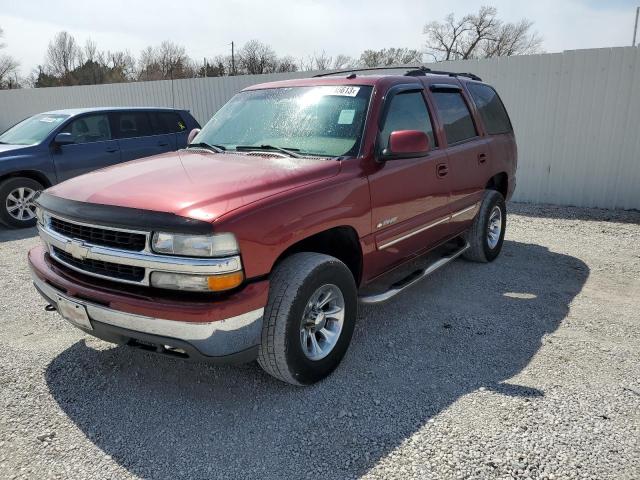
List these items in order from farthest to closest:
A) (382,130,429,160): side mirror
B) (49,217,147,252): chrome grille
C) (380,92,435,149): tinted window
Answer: (380,92,435,149): tinted window < (382,130,429,160): side mirror < (49,217,147,252): chrome grille

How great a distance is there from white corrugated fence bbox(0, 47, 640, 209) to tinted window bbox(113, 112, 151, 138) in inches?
221

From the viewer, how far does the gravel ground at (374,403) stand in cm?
250

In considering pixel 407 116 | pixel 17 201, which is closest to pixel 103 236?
pixel 407 116

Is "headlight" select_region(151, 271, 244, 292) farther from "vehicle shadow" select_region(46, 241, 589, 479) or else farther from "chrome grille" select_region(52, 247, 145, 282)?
"vehicle shadow" select_region(46, 241, 589, 479)

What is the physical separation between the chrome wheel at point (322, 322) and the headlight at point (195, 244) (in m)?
0.68

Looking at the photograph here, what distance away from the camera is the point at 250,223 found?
2604 millimetres

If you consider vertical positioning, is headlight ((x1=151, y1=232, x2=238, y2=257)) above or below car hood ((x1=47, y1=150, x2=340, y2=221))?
below

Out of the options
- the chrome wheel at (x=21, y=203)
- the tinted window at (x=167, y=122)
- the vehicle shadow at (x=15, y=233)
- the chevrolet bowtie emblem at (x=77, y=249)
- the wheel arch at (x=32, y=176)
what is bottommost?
the vehicle shadow at (x=15, y=233)

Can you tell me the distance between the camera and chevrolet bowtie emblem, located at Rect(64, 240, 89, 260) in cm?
281

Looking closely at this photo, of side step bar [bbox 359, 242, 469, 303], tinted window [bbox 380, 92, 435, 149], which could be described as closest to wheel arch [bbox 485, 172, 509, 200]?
side step bar [bbox 359, 242, 469, 303]

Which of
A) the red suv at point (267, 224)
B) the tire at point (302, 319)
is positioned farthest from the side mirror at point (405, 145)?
the tire at point (302, 319)

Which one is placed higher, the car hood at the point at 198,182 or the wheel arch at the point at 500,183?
the car hood at the point at 198,182

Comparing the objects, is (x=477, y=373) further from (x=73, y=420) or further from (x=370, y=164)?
(x=73, y=420)

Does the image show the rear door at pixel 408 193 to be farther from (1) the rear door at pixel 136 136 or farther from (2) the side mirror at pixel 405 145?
(1) the rear door at pixel 136 136
